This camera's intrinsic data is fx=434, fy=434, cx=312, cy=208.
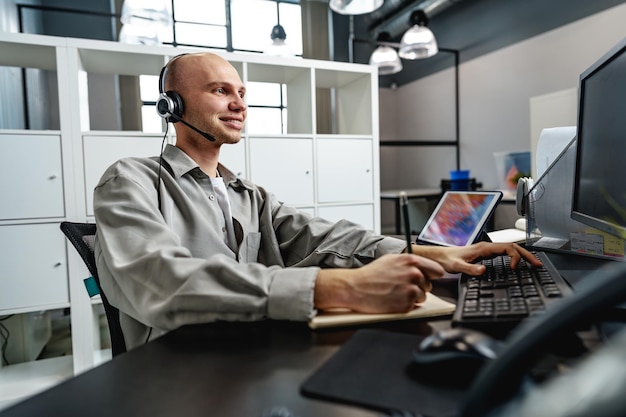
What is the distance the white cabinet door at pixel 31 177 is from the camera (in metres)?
1.98

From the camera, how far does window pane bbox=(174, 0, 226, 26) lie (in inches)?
216

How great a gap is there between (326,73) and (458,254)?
2064 millimetres

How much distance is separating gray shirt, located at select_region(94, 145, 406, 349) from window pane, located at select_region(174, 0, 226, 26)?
4996 mm

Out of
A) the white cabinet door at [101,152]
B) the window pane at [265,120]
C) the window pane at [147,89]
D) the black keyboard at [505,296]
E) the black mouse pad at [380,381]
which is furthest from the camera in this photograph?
the window pane at [265,120]

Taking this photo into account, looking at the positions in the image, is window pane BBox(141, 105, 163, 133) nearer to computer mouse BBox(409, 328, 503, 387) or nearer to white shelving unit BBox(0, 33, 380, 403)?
white shelving unit BBox(0, 33, 380, 403)

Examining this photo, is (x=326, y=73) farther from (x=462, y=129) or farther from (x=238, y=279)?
(x=462, y=129)

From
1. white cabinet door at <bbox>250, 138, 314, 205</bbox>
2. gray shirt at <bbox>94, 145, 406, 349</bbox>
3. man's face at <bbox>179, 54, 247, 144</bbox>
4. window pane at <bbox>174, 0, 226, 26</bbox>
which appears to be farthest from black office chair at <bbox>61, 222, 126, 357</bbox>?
window pane at <bbox>174, 0, 226, 26</bbox>

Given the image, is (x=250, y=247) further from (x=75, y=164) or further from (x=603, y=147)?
(x=75, y=164)

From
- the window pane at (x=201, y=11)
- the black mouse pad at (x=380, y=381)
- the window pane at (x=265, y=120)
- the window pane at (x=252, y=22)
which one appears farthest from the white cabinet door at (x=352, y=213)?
the window pane at (x=201, y=11)

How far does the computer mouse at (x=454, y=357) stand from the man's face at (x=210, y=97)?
2.94 ft

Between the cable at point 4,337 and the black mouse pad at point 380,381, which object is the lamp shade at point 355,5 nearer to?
the black mouse pad at point 380,381

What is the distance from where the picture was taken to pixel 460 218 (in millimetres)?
1133

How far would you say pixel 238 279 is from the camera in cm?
61

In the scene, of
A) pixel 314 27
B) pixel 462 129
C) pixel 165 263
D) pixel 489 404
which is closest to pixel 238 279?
pixel 165 263
